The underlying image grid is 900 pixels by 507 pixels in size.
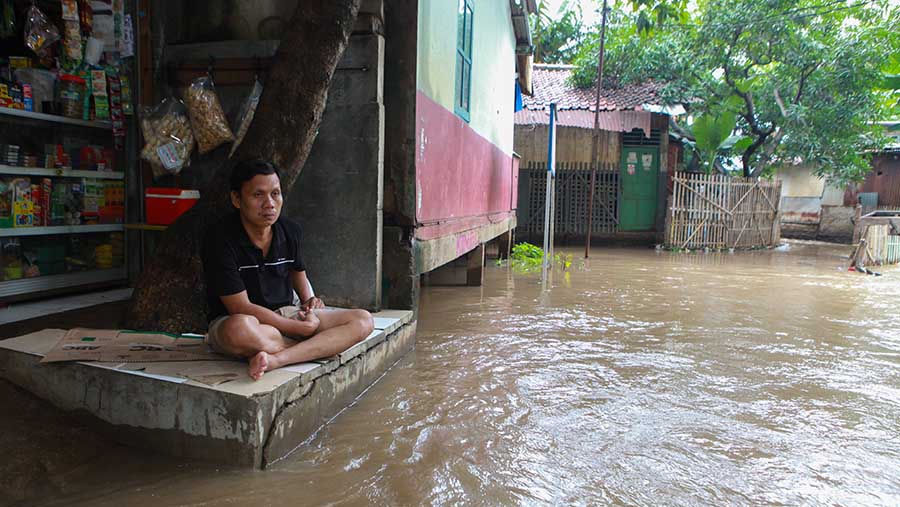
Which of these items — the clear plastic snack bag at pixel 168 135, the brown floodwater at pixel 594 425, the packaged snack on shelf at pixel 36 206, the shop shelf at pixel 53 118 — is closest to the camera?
the brown floodwater at pixel 594 425

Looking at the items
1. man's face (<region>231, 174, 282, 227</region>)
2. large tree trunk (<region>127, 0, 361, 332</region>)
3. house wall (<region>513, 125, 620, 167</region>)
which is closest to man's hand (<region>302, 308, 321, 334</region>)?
man's face (<region>231, 174, 282, 227</region>)

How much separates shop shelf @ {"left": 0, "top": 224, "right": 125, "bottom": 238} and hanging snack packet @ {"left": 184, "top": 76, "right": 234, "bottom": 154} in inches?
61.1

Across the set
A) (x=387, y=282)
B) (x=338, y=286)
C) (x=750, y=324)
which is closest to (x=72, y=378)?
(x=338, y=286)

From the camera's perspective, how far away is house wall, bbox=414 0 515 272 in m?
4.79

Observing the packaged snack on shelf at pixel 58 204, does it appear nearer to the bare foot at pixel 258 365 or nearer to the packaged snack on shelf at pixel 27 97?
the packaged snack on shelf at pixel 27 97

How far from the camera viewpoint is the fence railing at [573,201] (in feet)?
51.1

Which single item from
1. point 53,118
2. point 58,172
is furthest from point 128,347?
point 53,118

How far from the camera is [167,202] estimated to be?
15.4 ft

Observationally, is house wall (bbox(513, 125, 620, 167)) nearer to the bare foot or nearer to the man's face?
the man's face

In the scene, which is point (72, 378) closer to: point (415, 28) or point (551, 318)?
point (415, 28)

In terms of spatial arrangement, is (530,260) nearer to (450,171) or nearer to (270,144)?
(450,171)

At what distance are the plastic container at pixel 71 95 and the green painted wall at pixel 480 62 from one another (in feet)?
9.80

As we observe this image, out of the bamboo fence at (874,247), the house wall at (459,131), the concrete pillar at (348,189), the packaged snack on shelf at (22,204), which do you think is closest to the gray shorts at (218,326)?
the concrete pillar at (348,189)

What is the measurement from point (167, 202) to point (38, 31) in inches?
69.6
